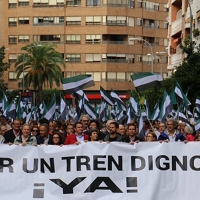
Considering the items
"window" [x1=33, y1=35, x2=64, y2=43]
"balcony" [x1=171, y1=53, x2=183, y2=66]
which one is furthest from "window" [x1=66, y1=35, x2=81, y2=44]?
"balcony" [x1=171, y1=53, x2=183, y2=66]

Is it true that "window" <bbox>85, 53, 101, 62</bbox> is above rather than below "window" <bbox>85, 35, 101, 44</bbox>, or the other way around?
below

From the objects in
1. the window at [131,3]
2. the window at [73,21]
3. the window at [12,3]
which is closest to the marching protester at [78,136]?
the window at [131,3]

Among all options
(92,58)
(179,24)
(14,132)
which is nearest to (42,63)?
(179,24)

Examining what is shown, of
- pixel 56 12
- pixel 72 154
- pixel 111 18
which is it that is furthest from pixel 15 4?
pixel 72 154

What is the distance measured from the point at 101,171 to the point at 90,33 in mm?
77256

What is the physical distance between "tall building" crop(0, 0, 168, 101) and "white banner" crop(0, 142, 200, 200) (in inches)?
2986

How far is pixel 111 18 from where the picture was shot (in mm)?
86375

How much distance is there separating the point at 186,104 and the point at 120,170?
10.2 meters

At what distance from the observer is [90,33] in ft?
284

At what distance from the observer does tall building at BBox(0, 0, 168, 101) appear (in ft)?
282

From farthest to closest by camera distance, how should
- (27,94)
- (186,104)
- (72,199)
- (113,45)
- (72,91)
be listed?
(113,45), (27,94), (72,91), (186,104), (72,199)

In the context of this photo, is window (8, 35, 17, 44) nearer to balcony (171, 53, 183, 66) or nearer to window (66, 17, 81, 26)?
window (66, 17, 81, 26)

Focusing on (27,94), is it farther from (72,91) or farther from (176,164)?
(176,164)

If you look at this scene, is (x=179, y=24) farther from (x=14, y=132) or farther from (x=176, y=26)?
(x=14, y=132)
